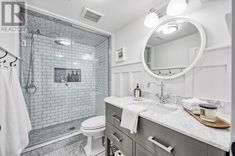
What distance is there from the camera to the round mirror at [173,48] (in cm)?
102

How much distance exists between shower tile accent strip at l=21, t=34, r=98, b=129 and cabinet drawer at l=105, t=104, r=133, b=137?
1184 mm

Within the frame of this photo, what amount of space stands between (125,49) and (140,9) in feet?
2.13

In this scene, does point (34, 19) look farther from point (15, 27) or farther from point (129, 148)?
point (129, 148)

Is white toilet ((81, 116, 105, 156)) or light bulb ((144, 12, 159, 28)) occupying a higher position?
light bulb ((144, 12, 159, 28))

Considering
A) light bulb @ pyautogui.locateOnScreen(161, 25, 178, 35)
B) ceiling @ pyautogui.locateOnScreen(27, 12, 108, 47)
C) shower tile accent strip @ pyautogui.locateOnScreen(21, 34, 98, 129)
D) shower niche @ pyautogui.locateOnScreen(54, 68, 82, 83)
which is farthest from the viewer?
shower niche @ pyautogui.locateOnScreen(54, 68, 82, 83)

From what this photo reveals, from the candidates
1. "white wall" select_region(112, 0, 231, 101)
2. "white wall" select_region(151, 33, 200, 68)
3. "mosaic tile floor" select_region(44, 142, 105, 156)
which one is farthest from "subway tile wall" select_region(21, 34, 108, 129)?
"white wall" select_region(112, 0, 231, 101)

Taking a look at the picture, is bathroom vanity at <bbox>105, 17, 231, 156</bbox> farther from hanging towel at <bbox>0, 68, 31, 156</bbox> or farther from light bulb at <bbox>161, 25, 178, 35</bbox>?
hanging towel at <bbox>0, 68, 31, 156</bbox>

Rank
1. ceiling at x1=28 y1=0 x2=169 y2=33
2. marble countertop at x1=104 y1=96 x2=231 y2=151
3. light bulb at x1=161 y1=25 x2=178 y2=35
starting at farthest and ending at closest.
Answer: ceiling at x1=28 y1=0 x2=169 y2=33, light bulb at x1=161 y1=25 x2=178 y2=35, marble countertop at x1=104 y1=96 x2=231 y2=151

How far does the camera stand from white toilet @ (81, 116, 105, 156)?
1464 millimetres

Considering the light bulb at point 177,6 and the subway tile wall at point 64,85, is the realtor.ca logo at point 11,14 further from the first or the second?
the light bulb at point 177,6

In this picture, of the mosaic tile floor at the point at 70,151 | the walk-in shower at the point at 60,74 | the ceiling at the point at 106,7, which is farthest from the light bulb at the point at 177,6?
the mosaic tile floor at the point at 70,151

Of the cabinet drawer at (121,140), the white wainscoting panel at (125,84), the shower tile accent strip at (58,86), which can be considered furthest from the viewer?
the shower tile accent strip at (58,86)

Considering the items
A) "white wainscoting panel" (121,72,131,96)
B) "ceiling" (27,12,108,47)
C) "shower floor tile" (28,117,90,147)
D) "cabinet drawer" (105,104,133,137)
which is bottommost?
"shower floor tile" (28,117,90,147)

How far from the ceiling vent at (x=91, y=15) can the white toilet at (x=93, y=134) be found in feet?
5.62
